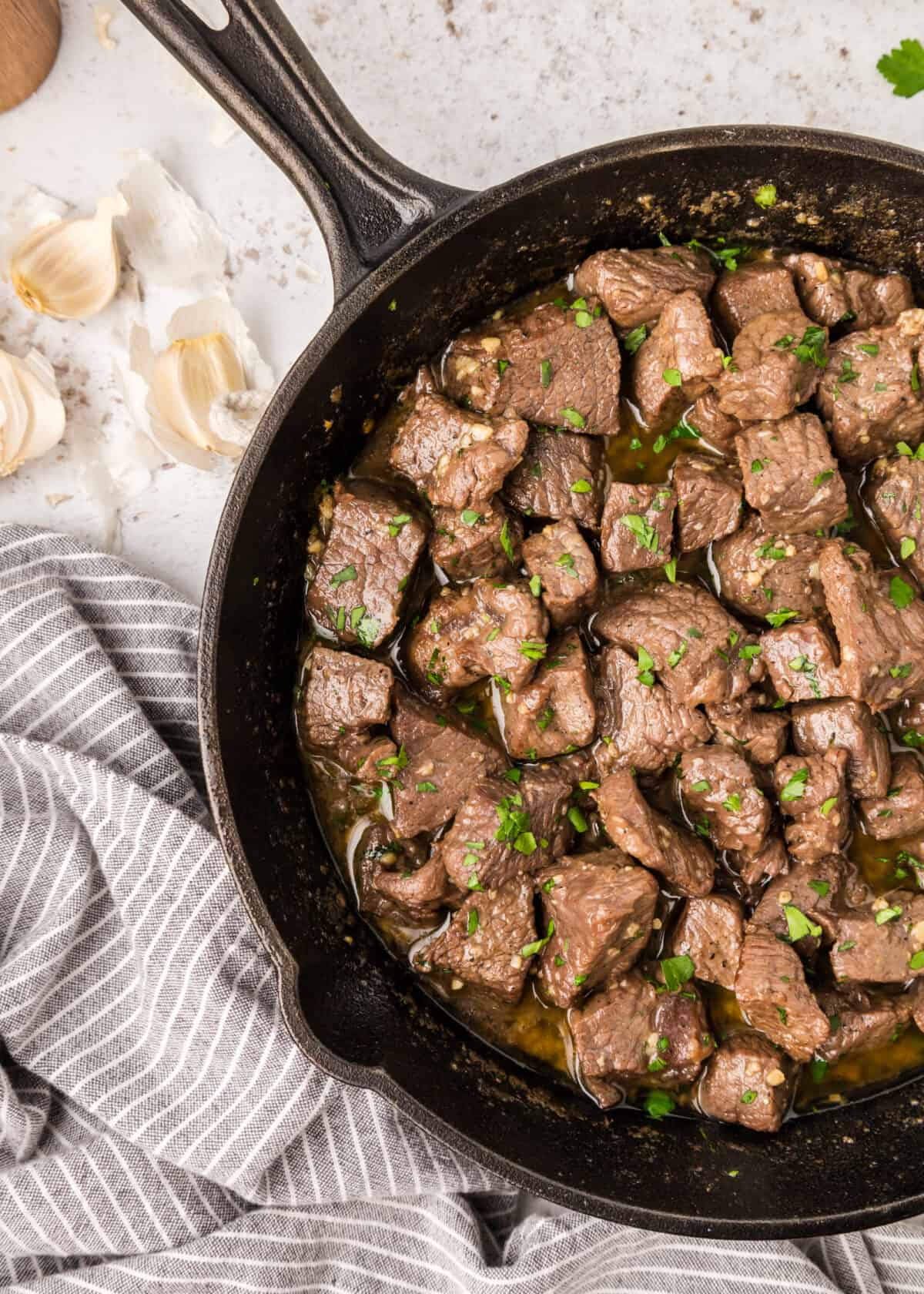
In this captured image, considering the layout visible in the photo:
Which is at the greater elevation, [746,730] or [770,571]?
[770,571]

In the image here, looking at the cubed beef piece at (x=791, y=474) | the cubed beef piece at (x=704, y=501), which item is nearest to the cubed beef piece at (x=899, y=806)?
the cubed beef piece at (x=791, y=474)

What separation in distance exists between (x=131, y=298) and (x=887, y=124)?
292cm

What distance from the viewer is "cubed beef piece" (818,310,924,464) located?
11.5 ft

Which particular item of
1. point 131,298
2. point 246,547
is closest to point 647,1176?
point 246,547

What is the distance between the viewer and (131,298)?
4.16 metres

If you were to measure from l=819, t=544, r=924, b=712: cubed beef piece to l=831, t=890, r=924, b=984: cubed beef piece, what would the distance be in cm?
67

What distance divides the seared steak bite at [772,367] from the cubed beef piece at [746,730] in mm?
944

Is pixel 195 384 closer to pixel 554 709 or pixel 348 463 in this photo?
pixel 348 463

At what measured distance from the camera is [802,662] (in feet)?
11.5

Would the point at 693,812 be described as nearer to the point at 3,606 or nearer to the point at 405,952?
the point at 405,952

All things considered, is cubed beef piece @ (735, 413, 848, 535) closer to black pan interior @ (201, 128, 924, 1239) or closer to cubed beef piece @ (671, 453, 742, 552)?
cubed beef piece @ (671, 453, 742, 552)

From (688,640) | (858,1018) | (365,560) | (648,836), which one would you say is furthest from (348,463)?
(858,1018)

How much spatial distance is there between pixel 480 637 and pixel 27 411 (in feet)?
6.36

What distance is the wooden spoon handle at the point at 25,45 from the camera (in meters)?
3.76
